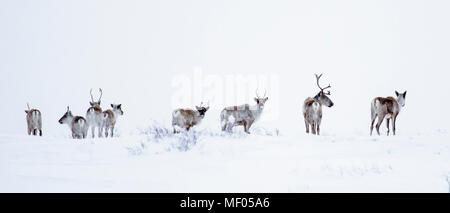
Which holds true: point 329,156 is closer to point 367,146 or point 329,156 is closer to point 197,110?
point 367,146

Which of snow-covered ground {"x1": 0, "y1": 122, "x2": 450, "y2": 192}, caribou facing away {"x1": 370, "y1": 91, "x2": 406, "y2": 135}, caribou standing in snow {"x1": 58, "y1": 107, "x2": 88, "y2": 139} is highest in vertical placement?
caribou facing away {"x1": 370, "y1": 91, "x2": 406, "y2": 135}

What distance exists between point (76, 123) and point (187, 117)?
6.90 ft

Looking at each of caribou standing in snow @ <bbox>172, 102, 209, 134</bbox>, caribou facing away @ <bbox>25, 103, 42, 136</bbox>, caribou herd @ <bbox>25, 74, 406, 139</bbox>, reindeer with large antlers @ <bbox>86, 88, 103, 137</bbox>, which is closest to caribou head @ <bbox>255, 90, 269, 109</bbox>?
caribou herd @ <bbox>25, 74, 406, 139</bbox>

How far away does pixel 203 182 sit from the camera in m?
6.65

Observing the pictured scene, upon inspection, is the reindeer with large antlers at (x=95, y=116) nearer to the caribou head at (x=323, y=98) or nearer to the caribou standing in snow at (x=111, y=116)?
the caribou standing in snow at (x=111, y=116)

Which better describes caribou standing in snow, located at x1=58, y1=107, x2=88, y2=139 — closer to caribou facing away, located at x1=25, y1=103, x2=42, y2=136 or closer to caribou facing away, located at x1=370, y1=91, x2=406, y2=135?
caribou facing away, located at x1=25, y1=103, x2=42, y2=136

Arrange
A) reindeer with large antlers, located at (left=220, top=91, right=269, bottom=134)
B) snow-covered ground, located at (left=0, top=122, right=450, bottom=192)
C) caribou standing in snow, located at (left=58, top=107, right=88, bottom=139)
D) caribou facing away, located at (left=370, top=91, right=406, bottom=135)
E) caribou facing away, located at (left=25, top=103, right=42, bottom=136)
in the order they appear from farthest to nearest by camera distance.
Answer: reindeer with large antlers, located at (left=220, top=91, right=269, bottom=134), caribou facing away, located at (left=25, top=103, right=42, bottom=136), caribou standing in snow, located at (left=58, top=107, right=88, bottom=139), caribou facing away, located at (left=370, top=91, right=406, bottom=135), snow-covered ground, located at (left=0, top=122, right=450, bottom=192)

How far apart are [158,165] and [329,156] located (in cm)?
226

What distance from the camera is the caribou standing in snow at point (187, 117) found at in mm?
10938

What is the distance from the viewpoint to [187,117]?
36.3 feet

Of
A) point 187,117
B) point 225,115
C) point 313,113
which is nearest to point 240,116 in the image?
point 225,115

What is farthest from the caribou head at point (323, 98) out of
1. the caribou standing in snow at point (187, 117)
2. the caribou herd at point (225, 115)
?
the caribou standing in snow at point (187, 117)

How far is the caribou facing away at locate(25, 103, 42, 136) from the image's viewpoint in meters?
11.2
